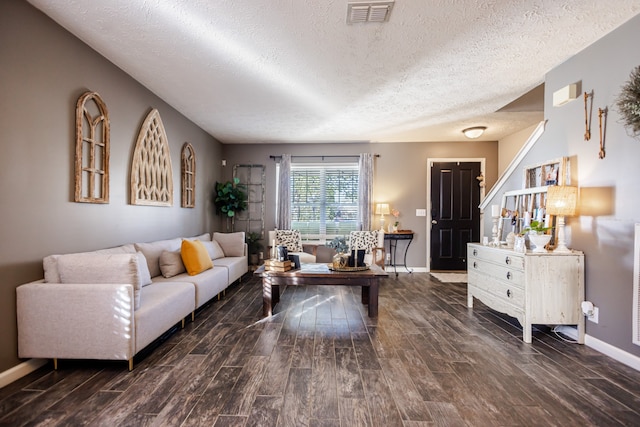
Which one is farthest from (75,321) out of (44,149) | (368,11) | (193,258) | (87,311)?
(368,11)

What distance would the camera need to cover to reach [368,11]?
7.11 feet

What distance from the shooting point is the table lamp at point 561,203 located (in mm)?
2602

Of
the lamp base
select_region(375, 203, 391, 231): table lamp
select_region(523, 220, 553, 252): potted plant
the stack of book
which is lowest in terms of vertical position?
the stack of book

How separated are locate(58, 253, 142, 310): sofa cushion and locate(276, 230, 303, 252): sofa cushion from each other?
137 inches

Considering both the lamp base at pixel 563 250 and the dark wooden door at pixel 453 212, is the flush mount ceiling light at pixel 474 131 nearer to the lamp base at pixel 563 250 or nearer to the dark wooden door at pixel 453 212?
the dark wooden door at pixel 453 212

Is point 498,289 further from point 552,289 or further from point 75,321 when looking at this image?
point 75,321

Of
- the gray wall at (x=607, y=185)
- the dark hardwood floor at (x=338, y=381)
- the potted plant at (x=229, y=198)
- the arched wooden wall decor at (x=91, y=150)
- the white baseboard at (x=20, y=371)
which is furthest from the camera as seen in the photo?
the potted plant at (x=229, y=198)

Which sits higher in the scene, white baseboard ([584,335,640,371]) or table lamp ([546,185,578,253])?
table lamp ([546,185,578,253])

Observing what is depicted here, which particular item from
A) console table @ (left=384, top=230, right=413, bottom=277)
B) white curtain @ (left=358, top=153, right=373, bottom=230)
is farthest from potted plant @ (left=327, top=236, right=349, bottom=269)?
white curtain @ (left=358, top=153, right=373, bottom=230)

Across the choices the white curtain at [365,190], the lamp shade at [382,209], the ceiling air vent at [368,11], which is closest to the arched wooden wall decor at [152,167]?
the ceiling air vent at [368,11]

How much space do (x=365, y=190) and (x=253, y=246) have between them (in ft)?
8.51

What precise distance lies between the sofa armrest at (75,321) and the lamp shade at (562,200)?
3.61 m

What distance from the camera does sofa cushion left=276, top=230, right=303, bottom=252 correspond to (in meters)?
5.57

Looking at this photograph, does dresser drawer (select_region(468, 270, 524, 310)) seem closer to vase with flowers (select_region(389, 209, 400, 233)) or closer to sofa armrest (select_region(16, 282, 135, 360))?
vase with flowers (select_region(389, 209, 400, 233))
